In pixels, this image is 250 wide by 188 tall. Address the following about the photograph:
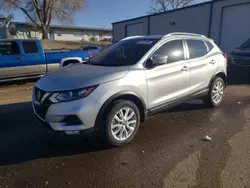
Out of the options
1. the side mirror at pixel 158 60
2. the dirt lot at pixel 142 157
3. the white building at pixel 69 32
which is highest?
the white building at pixel 69 32

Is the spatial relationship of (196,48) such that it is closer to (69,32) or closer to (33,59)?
(33,59)

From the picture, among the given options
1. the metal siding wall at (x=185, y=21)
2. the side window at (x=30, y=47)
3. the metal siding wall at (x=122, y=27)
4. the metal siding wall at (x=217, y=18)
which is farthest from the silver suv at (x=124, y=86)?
the metal siding wall at (x=122, y=27)

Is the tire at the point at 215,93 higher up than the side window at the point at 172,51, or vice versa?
the side window at the point at 172,51

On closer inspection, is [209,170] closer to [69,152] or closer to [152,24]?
[69,152]

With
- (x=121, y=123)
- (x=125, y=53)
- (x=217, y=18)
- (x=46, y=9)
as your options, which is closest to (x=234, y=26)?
(x=217, y=18)

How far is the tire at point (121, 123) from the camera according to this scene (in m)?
3.34

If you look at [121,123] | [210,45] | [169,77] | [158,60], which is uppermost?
[210,45]

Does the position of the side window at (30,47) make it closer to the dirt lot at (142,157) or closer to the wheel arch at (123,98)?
the dirt lot at (142,157)

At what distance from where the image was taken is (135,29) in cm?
2428

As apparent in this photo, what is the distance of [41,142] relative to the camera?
375cm

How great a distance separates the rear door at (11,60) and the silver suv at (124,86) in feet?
15.1

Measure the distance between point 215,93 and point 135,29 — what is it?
20.2 m

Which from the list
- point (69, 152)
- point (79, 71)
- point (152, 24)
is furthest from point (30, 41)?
point (152, 24)

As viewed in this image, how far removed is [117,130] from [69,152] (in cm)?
81
